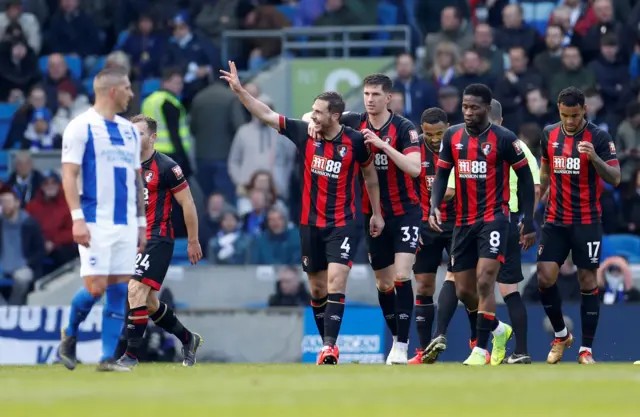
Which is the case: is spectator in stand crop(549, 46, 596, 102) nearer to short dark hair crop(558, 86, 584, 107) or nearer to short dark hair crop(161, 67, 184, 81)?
short dark hair crop(161, 67, 184, 81)

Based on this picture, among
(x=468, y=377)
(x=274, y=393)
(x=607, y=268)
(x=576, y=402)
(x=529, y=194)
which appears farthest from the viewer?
(x=607, y=268)

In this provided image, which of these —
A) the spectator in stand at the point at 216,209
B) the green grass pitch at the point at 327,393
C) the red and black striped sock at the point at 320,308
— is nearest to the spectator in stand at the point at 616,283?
the red and black striped sock at the point at 320,308

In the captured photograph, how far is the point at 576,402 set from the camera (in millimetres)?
8383

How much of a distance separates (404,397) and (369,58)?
14.7 metres

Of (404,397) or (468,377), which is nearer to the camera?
(404,397)

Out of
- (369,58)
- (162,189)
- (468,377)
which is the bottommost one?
(468,377)

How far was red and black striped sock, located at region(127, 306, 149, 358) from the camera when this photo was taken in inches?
539

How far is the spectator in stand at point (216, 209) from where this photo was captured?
20.0m

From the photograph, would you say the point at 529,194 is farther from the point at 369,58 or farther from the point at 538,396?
the point at 369,58

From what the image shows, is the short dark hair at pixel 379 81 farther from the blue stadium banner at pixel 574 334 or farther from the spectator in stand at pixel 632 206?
the spectator in stand at pixel 632 206

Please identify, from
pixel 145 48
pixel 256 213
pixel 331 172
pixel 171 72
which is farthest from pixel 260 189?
pixel 331 172

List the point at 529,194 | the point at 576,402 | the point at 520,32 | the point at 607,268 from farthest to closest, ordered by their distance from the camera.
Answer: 1. the point at 520,32
2. the point at 607,268
3. the point at 529,194
4. the point at 576,402

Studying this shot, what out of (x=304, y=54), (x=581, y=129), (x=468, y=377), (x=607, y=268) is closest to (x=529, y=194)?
(x=581, y=129)

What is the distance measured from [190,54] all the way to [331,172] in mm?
10248
